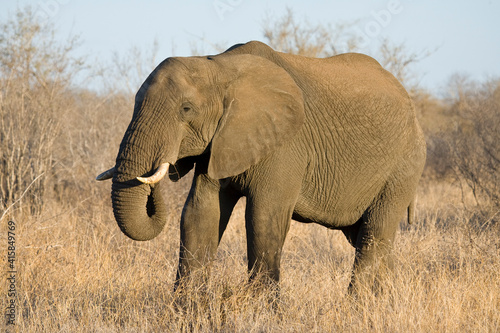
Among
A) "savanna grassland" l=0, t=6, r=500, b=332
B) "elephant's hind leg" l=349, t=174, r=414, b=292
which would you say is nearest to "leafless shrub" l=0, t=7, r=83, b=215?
"savanna grassland" l=0, t=6, r=500, b=332

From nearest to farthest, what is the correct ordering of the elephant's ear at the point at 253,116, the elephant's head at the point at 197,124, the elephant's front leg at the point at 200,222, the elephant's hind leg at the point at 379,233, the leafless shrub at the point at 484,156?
the elephant's head at the point at 197,124 < the elephant's ear at the point at 253,116 < the elephant's front leg at the point at 200,222 < the elephant's hind leg at the point at 379,233 < the leafless shrub at the point at 484,156

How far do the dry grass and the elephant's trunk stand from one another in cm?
51

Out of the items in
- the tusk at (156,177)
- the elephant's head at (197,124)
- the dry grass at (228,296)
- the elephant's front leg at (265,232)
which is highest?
the elephant's head at (197,124)

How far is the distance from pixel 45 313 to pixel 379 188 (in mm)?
2833

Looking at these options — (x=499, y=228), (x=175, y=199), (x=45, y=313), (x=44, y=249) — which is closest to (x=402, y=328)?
(x=45, y=313)

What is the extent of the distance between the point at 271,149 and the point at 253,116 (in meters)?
0.27

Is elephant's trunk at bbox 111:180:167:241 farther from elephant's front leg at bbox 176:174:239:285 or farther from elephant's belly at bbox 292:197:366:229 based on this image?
elephant's belly at bbox 292:197:366:229

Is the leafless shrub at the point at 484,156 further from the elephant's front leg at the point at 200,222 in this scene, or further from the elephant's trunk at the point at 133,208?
the elephant's trunk at the point at 133,208

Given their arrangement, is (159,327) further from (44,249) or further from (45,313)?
(44,249)

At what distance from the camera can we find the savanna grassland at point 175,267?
179 inches

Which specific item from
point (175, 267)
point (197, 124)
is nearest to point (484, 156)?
point (175, 267)

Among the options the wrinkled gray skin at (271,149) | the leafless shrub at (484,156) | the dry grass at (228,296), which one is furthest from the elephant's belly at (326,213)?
the leafless shrub at (484,156)

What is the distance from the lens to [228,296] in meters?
4.73

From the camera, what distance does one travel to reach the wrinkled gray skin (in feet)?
14.9
